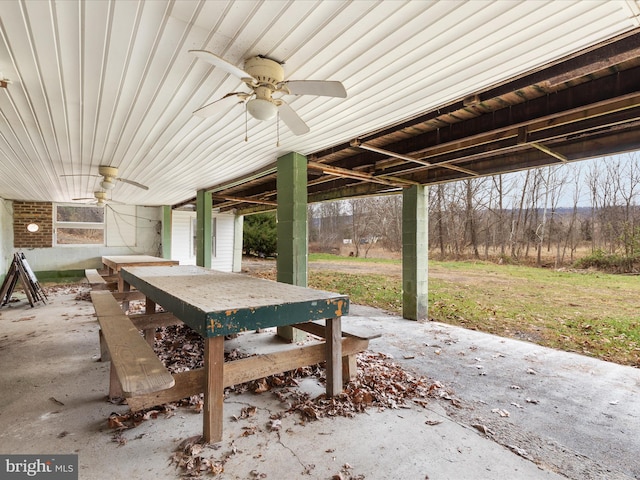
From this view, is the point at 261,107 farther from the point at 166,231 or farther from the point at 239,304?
the point at 166,231

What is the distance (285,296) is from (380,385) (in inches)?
52.0

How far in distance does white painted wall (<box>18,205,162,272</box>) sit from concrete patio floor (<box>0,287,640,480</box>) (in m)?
6.93

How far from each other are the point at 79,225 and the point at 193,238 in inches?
134

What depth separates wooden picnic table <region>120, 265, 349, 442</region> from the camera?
1.96 m

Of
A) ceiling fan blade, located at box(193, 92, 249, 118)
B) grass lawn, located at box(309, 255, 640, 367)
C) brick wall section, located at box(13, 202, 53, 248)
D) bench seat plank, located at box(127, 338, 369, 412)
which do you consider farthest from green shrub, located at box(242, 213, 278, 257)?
ceiling fan blade, located at box(193, 92, 249, 118)

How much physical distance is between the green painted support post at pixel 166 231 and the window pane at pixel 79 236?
1.74 m

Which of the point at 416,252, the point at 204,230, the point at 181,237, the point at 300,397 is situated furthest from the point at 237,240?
the point at 300,397

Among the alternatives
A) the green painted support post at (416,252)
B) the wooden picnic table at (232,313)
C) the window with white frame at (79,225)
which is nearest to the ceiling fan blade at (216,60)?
the wooden picnic table at (232,313)

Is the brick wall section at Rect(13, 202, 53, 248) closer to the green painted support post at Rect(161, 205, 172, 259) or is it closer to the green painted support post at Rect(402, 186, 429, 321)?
the green painted support post at Rect(161, 205, 172, 259)

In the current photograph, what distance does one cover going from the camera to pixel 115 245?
9.95m

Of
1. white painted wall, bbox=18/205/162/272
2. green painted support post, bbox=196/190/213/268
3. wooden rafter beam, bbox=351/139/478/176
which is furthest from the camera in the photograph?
white painted wall, bbox=18/205/162/272

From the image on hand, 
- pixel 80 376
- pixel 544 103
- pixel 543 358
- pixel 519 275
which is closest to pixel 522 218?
pixel 519 275

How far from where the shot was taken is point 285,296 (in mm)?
2465

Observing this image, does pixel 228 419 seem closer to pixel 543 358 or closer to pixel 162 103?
pixel 162 103
